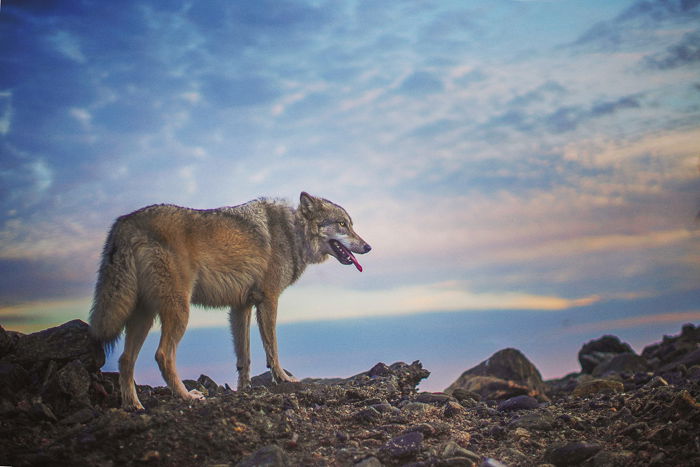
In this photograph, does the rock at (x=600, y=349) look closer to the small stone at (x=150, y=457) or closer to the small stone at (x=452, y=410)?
the small stone at (x=452, y=410)

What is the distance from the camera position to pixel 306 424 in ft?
22.9

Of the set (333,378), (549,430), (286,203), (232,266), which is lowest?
(549,430)

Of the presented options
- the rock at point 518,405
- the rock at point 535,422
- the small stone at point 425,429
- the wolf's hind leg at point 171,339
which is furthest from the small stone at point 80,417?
the rock at point 518,405

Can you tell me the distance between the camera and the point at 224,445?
612 centimetres

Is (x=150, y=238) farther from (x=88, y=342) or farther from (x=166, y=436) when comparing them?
(x=166, y=436)

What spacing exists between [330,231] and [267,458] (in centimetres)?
525

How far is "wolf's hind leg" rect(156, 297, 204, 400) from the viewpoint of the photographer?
7.50 metres

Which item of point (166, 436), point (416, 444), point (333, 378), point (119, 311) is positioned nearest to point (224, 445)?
point (166, 436)

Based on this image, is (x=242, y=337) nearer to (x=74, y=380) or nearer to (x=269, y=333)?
(x=269, y=333)

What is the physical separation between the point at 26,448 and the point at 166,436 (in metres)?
1.74

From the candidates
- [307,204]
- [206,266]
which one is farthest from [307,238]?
[206,266]

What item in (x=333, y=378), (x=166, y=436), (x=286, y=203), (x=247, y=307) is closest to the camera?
(x=166, y=436)

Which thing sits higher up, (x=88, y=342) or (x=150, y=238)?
(x=150, y=238)

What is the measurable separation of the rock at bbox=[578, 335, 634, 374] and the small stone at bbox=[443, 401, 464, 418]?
1140 cm
